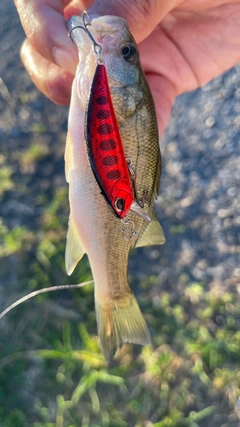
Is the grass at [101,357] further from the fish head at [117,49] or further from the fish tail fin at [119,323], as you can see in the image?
the fish head at [117,49]

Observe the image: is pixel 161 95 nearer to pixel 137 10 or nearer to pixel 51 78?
pixel 51 78

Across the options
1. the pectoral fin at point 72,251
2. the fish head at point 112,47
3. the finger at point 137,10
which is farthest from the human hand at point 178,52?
the pectoral fin at point 72,251

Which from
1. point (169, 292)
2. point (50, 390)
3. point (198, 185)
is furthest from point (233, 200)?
point (50, 390)

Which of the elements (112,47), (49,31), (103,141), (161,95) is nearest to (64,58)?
(49,31)

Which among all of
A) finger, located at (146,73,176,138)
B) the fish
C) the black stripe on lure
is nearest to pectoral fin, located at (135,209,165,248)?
the fish

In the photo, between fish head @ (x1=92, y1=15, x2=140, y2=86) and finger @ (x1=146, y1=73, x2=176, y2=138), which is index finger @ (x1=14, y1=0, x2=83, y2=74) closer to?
fish head @ (x1=92, y1=15, x2=140, y2=86)

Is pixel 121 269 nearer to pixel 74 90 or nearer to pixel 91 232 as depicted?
pixel 91 232
